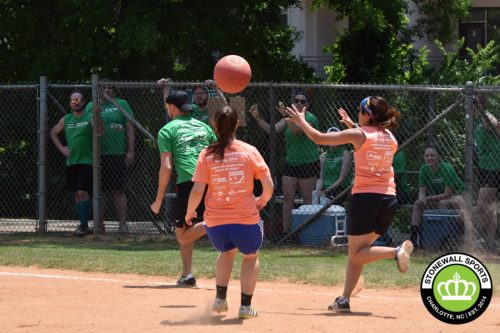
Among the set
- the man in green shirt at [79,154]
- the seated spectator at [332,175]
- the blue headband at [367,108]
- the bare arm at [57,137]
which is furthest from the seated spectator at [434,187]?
the bare arm at [57,137]

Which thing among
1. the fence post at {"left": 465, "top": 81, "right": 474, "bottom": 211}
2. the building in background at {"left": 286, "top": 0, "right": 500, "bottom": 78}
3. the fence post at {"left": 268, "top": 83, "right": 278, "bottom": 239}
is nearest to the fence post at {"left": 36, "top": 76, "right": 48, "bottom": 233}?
the fence post at {"left": 268, "top": 83, "right": 278, "bottom": 239}

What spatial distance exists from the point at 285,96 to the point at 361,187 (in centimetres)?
656

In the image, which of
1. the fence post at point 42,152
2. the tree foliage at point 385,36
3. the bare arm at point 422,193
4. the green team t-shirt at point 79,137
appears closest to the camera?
the bare arm at point 422,193

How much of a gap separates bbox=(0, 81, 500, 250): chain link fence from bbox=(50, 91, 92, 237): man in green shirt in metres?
0.27

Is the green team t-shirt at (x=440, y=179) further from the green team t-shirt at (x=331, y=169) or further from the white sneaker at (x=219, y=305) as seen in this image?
the white sneaker at (x=219, y=305)

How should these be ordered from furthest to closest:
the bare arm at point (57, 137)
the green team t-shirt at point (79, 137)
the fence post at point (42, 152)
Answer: the fence post at point (42, 152)
the bare arm at point (57, 137)
the green team t-shirt at point (79, 137)

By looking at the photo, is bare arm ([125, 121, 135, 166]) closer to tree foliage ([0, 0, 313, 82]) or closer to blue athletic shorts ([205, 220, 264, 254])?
tree foliage ([0, 0, 313, 82])

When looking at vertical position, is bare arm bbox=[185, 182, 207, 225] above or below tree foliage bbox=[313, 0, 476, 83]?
below

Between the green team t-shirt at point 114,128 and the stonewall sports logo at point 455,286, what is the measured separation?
8212 millimetres

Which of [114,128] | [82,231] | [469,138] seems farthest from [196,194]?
[82,231]

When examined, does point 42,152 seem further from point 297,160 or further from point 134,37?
point 297,160

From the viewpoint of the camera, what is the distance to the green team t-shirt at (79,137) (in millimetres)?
16031

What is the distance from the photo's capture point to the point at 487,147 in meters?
13.9

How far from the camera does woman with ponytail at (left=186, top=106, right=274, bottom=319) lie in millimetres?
8836
